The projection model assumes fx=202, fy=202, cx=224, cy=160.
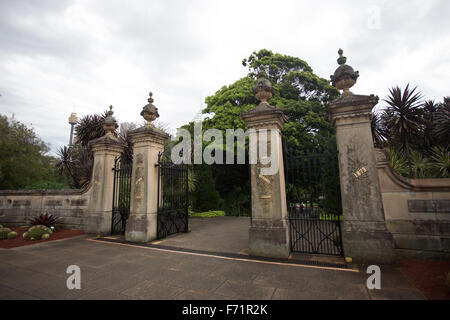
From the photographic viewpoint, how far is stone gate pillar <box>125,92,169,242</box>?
658 centimetres

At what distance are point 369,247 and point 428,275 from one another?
90 cm

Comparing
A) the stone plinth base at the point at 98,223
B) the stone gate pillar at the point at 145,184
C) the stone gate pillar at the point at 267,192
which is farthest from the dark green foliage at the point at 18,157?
the stone gate pillar at the point at 267,192

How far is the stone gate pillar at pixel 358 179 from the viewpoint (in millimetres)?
4234

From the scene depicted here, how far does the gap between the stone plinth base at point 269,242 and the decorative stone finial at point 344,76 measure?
378 centimetres

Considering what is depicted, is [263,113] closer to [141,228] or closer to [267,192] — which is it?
[267,192]

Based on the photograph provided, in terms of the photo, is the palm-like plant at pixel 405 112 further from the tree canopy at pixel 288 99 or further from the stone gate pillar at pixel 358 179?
the stone gate pillar at pixel 358 179

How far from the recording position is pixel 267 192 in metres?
5.11

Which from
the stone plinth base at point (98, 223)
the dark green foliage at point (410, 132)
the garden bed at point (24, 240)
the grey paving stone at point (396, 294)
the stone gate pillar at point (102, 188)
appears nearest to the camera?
the grey paving stone at point (396, 294)

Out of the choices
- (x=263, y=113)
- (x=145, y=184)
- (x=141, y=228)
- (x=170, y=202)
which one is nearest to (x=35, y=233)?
(x=141, y=228)

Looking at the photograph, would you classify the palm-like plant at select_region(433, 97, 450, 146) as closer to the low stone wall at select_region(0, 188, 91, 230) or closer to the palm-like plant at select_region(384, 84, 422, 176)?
the palm-like plant at select_region(384, 84, 422, 176)

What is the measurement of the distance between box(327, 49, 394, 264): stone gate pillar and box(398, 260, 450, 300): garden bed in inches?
15.1

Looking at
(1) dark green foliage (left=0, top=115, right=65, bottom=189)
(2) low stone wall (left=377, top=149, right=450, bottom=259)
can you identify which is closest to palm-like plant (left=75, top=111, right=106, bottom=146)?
(1) dark green foliage (left=0, top=115, right=65, bottom=189)
